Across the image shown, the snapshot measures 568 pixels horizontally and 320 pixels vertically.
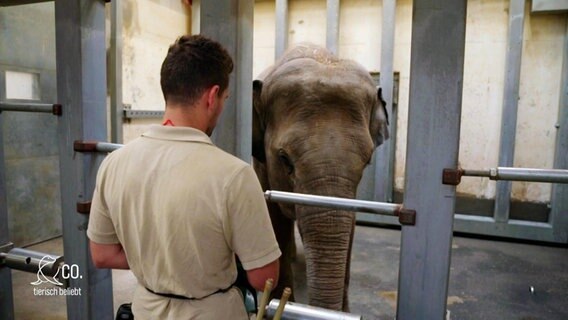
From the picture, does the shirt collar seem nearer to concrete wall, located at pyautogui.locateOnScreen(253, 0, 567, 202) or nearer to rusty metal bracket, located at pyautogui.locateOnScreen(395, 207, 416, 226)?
rusty metal bracket, located at pyautogui.locateOnScreen(395, 207, 416, 226)

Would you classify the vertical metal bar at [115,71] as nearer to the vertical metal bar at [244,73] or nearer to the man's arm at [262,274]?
the vertical metal bar at [244,73]

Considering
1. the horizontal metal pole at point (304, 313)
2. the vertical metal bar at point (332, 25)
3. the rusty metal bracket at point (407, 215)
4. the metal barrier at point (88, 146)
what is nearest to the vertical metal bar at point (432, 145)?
the rusty metal bracket at point (407, 215)

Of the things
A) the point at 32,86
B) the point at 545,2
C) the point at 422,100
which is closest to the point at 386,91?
the point at 545,2

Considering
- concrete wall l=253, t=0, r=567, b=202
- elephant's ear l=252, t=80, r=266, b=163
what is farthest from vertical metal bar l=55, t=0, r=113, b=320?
concrete wall l=253, t=0, r=567, b=202

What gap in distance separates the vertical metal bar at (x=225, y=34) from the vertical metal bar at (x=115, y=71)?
11.9 feet

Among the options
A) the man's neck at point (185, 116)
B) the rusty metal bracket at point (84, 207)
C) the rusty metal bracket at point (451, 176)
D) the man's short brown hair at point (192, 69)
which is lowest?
the rusty metal bracket at point (84, 207)

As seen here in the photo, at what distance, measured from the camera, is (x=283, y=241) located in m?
3.41

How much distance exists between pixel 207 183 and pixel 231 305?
1.11 ft

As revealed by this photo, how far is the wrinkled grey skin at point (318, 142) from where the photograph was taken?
7.32 feet

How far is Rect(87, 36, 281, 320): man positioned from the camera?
0.99m

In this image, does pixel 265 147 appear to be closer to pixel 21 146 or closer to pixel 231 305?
pixel 231 305

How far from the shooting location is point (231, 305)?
1.10 metres

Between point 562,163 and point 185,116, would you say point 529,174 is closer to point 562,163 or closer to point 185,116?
point 185,116

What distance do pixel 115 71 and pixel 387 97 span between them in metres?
3.16
